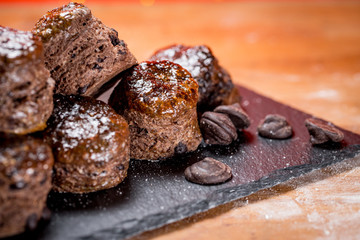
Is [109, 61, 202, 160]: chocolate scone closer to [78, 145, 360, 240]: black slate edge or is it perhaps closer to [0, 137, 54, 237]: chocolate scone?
[78, 145, 360, 240]: black slate edge

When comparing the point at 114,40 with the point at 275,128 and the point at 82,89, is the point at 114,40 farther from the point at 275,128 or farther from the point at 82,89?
the point at 275,128

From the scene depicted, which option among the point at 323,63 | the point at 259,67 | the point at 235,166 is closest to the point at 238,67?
the point at 259,67

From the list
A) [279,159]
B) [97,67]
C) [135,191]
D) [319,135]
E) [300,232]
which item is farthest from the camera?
[319,135]

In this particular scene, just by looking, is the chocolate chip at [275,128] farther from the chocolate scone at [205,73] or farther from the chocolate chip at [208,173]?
the chocolate chip at [208,173]

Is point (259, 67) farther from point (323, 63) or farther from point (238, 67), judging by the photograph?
point (323, 63)

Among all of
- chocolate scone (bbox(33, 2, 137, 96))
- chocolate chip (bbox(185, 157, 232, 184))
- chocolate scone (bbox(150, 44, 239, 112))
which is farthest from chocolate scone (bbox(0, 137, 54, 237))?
chocolate scone (bbox(150, 44, 239, 112))

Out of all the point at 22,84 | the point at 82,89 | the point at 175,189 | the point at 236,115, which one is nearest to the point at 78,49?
the point at 82,89

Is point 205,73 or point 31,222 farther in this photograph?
point 205,73
